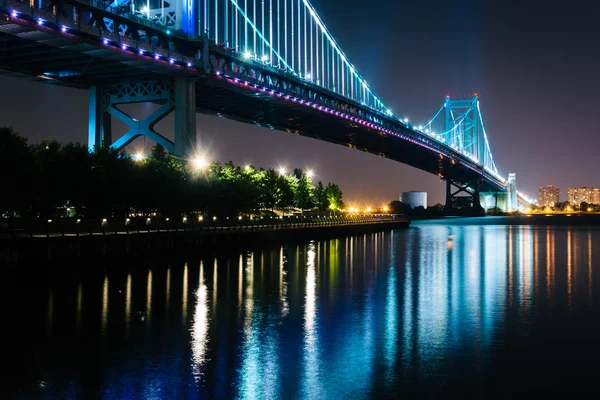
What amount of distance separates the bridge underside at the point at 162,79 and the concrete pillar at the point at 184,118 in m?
0.27

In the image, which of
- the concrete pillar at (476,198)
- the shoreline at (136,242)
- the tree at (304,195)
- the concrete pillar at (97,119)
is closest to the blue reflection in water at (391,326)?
the shoreline at (136,242)

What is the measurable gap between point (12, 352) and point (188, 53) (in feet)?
113

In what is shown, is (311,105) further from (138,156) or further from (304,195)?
(304,195)

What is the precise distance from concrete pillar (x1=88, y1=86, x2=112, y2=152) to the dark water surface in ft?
72.1

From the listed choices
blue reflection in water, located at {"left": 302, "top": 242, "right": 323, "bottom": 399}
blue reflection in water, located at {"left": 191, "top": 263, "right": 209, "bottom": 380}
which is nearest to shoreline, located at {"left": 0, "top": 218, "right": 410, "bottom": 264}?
blue reflection in water, located at {"left": 191, "top": 263, "right": 209, "bottom": 380}

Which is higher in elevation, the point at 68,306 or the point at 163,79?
the point at 163,79

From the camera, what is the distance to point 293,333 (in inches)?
559

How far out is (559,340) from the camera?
540 inches

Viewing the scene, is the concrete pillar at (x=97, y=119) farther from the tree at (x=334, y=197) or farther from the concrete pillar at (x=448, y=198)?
the concrete pillar at (x=448, y=198)

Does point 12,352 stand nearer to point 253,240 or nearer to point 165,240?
point 165,240

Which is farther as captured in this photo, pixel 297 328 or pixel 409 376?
pixel 297 328

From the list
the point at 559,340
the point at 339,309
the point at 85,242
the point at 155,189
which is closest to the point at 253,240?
the point at 155,189

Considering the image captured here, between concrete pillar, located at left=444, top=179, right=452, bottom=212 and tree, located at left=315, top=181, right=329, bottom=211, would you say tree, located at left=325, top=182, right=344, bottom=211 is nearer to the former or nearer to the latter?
tree, located at left=315, top=181, right=329, bottom=211

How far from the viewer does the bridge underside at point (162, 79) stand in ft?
117
